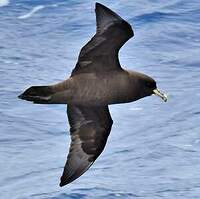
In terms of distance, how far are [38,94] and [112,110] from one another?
12.0m

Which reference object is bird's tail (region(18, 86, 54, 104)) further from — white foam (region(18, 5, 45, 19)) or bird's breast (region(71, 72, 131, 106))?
white foam (region(18, 5, 45, 19))

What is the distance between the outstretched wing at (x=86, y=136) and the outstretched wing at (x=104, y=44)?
2.75ft

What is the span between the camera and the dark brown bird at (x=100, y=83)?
45.9 feet

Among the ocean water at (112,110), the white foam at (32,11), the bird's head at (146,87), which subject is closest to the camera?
the bird's head at (146,87)

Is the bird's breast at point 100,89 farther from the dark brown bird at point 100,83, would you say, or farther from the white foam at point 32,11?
the white foam at point 32,11

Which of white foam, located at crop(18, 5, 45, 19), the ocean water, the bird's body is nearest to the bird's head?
the bird's body

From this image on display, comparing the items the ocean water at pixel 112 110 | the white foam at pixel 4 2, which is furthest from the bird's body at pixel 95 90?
the white foam at pixel 4 2

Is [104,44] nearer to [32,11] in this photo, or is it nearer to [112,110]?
[112,110]

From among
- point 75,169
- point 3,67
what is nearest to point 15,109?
point 3,67

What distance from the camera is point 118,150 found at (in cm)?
2525

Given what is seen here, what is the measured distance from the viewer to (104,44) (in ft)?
47.1

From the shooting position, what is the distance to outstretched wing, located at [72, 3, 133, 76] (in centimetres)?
1405

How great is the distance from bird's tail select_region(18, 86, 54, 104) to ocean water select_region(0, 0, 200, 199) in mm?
8166

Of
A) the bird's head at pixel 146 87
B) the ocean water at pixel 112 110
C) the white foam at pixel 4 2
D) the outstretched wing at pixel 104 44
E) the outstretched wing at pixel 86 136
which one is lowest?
the ocean water at pixel 112 110
